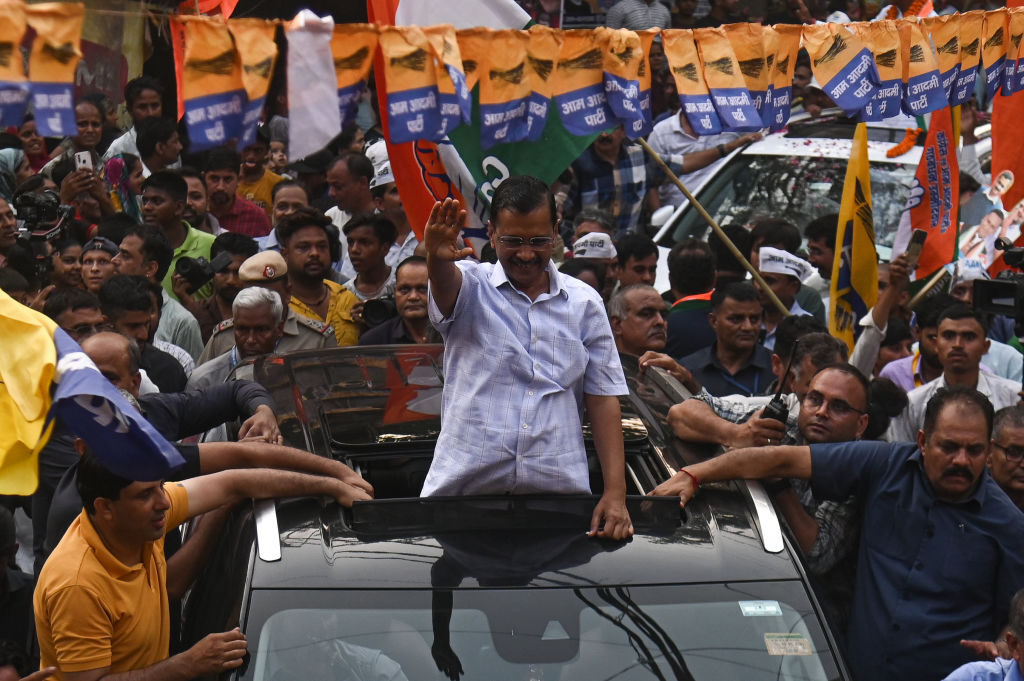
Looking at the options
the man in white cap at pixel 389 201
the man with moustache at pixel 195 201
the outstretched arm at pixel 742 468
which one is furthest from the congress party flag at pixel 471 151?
the man with moustache at pixel 195 201

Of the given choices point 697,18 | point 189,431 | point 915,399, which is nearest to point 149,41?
point 189,431

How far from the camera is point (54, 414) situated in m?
3.56

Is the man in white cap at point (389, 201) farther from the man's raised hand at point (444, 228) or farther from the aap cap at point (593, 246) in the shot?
the man's raised hand at point (444, 228)

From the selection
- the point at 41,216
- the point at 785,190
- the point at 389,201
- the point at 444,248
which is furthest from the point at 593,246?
the point at 444,248

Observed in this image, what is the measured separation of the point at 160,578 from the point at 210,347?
328 cm

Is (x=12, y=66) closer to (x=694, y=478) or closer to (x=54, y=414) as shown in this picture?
(x=54, y=414)

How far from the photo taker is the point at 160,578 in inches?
159

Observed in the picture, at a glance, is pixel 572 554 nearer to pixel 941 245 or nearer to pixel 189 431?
pixel 189 431

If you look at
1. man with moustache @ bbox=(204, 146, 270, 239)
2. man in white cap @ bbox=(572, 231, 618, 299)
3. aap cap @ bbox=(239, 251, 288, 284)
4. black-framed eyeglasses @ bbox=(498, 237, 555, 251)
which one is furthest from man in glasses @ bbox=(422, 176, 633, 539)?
man with moustache @ bbox=(204, 146, 270, 239)

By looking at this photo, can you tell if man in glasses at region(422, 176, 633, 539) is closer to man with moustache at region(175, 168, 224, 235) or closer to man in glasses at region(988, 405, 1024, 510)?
man in glasses at region(988, 405, 1024, 510)

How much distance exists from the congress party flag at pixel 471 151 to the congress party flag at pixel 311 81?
922 mm

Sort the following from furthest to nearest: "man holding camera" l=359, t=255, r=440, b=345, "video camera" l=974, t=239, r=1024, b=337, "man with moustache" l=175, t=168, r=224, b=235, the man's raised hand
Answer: "man with moustache" l=175, t=168, r=224, b=235 < "man holding camera" l=359, t=255, r=440, b=345 < "video camera" l=974, t=239, r=1024, b=337 < the man's raised hand

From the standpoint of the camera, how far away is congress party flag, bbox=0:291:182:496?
346 centimetres

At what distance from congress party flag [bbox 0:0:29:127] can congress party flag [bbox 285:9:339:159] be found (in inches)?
42.1
